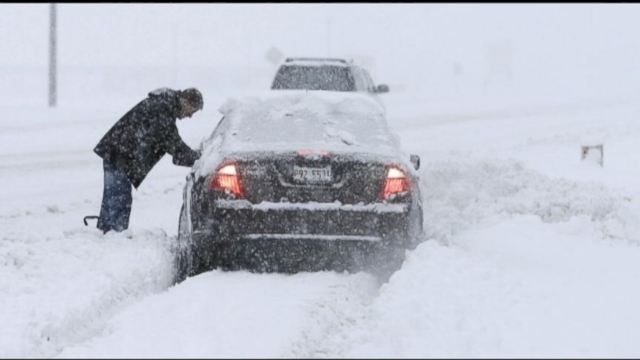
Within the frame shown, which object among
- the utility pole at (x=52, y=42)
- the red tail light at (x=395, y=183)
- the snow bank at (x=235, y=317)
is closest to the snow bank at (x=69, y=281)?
the snow bank at (x=235, y=317)

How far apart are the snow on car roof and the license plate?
0.17 meters

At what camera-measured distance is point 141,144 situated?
733 cm

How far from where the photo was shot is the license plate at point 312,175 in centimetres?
596

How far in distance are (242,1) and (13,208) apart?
109923mm

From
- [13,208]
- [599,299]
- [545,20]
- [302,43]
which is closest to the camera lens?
[599,299]

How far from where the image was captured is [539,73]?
92250 mm

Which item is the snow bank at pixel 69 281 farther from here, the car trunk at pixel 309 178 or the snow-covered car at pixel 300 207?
the car trunk at pixel 309 178

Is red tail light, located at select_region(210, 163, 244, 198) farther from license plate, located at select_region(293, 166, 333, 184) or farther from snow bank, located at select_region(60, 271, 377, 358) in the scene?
snow bank, located at select_region(60, 271, 377, 358)

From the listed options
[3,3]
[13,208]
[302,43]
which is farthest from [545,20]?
[13,208]

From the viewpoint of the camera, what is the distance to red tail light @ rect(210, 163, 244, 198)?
19.4 ft

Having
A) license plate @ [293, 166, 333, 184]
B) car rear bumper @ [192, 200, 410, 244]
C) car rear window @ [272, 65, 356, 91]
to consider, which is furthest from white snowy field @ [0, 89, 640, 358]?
car rear window @ [272, 65, 356, 91]

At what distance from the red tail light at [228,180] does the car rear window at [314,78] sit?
706 centimetres

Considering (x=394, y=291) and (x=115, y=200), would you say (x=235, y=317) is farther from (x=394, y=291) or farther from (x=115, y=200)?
(x=115, y=200)

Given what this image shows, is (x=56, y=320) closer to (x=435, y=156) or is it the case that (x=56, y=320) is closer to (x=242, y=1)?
(x=435, y=156)
